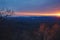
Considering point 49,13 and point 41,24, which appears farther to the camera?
point 41,24

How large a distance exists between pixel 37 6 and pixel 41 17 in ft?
0.70

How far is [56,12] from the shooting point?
6.35 ft

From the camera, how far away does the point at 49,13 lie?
1944 millimetres

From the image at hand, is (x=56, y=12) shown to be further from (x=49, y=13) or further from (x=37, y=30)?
(x=37, y=30)

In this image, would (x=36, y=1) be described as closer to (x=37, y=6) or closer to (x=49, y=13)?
(x=37, y=6)

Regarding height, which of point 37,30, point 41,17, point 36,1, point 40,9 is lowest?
point 37,30

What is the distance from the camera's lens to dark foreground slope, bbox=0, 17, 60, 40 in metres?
1.98

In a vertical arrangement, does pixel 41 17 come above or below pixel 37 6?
below

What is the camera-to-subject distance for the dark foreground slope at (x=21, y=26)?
198 centimetres

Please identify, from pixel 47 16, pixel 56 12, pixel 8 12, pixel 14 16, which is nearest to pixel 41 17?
pixel 47 16

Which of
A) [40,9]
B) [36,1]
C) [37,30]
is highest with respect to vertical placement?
[36,1]

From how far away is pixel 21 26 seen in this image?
2.04 m

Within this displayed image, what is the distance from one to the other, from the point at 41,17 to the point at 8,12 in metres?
0.62

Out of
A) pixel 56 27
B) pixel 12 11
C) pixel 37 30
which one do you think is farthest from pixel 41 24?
pixel 12 11
